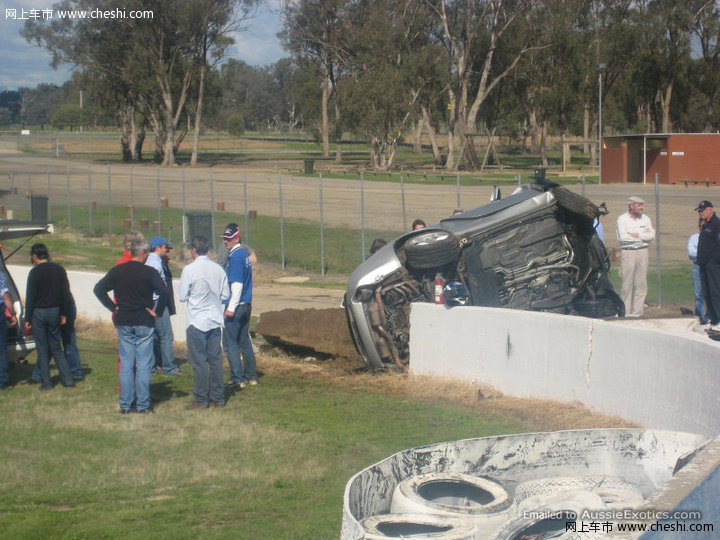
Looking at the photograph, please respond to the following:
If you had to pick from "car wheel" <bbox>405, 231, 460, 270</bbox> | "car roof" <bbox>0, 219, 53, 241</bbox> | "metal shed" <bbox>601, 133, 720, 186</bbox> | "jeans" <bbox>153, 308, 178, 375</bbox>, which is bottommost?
"jeans" <bbox>153, 308, 178, 375</bbox>

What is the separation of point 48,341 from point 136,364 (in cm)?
151

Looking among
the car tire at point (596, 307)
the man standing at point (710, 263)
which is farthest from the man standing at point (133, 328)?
the man standing at point (710, 263)

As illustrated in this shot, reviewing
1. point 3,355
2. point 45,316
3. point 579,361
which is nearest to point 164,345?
point 45,316

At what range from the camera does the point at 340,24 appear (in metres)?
70.8

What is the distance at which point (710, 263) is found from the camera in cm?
1099

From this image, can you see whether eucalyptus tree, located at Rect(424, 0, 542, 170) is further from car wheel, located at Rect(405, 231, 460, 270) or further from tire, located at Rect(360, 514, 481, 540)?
tire, located at Rect(360, 514, 481, 540)

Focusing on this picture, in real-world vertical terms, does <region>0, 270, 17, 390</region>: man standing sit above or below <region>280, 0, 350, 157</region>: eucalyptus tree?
below

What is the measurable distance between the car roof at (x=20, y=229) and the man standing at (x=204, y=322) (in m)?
3.39

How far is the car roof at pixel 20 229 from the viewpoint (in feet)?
35.2

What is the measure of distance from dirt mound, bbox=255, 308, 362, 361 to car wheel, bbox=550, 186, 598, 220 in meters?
2.95

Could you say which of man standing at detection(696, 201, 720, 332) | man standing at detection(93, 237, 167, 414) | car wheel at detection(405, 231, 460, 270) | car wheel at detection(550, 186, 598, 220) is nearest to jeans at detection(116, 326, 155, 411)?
man standing at detection(93, 237, 167, 414)

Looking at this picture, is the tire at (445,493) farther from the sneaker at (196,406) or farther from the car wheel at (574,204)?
the car wheel at (574,204)

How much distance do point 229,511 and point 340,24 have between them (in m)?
68.6

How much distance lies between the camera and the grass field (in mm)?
5656
